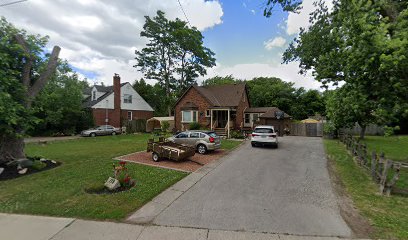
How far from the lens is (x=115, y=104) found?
33281mm

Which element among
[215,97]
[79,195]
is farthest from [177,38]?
[79,195]

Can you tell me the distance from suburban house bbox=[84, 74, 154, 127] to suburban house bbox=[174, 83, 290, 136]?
11.0 meters

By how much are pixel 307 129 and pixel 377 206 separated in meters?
24.4

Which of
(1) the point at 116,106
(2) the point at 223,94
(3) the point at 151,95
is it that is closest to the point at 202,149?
(2) the point at 223,94

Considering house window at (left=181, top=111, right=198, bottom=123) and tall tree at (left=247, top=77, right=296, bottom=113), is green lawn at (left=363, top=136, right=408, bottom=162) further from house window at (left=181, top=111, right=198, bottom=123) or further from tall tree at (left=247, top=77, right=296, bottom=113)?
tall tree at (left=247, top=77, right=296, bottom=113)

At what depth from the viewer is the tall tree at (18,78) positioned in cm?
830

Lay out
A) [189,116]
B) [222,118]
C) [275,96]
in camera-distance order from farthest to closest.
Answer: [275,96], [189,116], [222,118]

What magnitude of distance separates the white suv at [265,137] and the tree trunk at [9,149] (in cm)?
1422

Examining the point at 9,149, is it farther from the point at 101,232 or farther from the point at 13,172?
the point at 101,232

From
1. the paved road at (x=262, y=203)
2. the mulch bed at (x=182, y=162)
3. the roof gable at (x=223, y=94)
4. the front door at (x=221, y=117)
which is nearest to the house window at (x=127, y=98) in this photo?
the roof gable at (x=223, y=94)

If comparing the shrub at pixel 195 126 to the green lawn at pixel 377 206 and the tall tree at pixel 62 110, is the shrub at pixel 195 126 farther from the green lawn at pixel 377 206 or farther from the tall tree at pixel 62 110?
the green lawn at pixel 377 206

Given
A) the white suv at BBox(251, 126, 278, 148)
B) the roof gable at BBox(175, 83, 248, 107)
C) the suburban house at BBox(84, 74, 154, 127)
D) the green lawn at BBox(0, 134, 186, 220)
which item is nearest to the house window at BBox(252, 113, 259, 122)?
the roof gable at BBox(175, 83, 248, 107)

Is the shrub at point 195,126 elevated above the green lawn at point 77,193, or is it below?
above

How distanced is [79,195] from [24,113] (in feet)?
18.2
